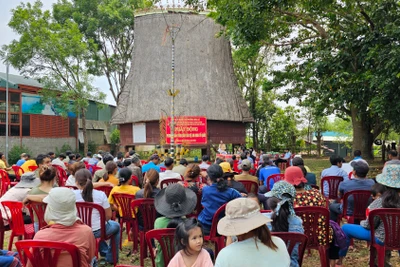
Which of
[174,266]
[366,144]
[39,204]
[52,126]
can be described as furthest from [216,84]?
[174,266]

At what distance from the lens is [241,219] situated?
2.41m

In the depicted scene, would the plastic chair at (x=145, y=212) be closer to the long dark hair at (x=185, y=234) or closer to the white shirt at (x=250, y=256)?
the long dark hair at (x=185, y=234)

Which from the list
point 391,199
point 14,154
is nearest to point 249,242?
point 391,199

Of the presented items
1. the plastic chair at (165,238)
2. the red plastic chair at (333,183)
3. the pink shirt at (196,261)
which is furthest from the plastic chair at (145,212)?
the red plastic chair at (333,183)

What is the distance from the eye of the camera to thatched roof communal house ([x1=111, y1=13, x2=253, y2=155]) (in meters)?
23.0

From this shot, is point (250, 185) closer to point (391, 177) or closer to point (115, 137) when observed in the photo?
point (391, 177)

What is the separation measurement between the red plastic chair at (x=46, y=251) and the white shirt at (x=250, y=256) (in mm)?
1228

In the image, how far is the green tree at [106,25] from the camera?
25378mm

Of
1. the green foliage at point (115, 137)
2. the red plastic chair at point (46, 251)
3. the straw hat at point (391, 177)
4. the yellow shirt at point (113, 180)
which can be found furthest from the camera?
the green foliage at point (115, 137)

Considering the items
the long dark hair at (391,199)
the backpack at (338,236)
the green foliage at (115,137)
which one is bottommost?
the backpack at (338,236)

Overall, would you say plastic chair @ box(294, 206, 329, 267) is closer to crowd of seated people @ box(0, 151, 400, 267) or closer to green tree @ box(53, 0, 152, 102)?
crowd of seated people @ box(0, 151, 400, 267)

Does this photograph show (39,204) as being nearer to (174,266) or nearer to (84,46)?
(174,266)

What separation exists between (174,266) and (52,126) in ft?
82.1

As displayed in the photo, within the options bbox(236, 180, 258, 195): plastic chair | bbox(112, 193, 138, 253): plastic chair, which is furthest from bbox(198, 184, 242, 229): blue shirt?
bbox(236, 180, 258, 195): plastic chair
